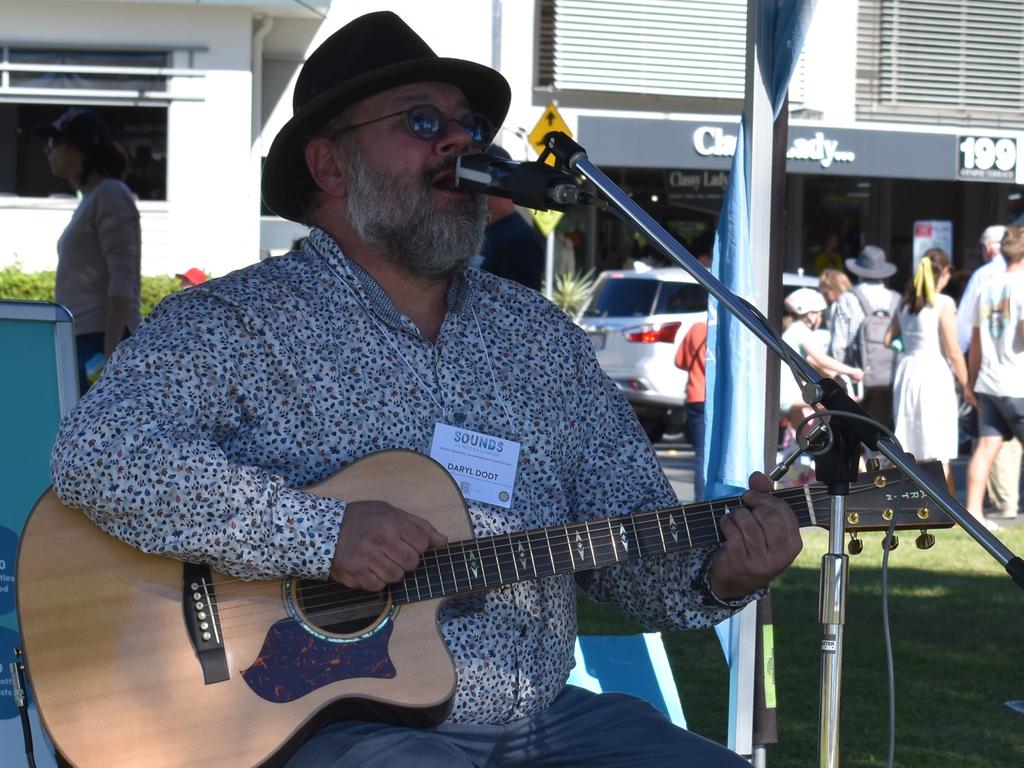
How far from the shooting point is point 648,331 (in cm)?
1388

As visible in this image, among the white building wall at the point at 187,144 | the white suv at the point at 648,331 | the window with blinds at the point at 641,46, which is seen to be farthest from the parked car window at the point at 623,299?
the window with blinds at the point at 641,46

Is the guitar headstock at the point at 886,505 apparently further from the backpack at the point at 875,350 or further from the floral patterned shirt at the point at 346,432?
the backpack at the point at 875,350

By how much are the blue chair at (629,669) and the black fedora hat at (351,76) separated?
5.09 ft

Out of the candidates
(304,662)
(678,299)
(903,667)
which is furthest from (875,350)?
(304,662)

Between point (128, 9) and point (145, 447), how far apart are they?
1362cm

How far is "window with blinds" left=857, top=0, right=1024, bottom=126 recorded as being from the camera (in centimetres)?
1988

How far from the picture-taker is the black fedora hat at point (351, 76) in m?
3.06

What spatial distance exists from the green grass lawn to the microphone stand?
2362 millimetres

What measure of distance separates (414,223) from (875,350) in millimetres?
8582

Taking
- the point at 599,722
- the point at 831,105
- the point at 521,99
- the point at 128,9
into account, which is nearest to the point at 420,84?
the point at 599,722

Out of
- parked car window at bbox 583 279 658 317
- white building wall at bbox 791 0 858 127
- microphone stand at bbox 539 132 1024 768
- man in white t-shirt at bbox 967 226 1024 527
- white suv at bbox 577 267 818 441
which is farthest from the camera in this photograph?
white building wall at bbox 791 0 858 127

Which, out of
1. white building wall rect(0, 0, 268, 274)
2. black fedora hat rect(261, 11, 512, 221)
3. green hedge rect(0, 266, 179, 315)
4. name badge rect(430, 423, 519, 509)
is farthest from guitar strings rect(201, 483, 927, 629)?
white building wall rect(0, 0, 268, 274)

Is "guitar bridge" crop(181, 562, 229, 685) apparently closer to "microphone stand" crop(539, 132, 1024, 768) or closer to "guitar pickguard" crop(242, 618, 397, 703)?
"guitar pickguard" crop(242, 618, 397, 703)

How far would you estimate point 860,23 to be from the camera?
65.4 ft
